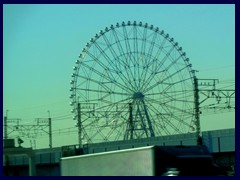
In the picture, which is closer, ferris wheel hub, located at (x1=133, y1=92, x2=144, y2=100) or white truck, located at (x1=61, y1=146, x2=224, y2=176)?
white truck, located at (x1=61, y1=146, x2=224, y2=176)

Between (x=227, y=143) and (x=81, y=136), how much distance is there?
14721 millimetres

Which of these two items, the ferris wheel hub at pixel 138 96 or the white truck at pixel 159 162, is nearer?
the white truck at pixel 159 162

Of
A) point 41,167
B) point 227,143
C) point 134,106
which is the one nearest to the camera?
point 227,143

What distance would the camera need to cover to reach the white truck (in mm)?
21359

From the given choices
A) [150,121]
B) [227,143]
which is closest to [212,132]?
[227,143]

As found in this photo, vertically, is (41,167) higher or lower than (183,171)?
lower

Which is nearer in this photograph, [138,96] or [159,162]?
[159,162]

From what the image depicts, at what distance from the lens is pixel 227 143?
43.2m

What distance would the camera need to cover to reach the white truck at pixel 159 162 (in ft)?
70.1

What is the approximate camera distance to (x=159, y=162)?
21.4 metres

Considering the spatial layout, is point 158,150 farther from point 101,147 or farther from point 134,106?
point 101,147

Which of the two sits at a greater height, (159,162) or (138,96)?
(138,96)

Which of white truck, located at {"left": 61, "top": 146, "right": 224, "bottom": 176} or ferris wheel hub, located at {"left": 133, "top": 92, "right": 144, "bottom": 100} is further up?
ferris wheel hub, located at {"left": 133, "top": 92, "right": 144, "bottom": 100}

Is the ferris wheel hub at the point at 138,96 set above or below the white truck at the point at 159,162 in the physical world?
above
